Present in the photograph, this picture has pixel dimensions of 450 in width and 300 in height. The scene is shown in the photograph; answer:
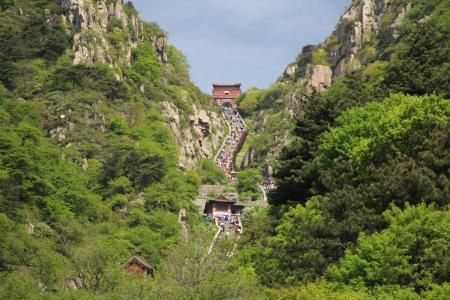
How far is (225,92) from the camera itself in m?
184

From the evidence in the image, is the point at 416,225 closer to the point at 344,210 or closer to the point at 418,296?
the point at 418,296

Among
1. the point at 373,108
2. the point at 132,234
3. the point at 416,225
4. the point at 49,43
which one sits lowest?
the point at 132,234

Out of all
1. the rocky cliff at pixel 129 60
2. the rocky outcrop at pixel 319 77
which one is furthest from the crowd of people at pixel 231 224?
the rocky outcrop at pixel 319 77

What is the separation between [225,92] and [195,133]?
210 ft

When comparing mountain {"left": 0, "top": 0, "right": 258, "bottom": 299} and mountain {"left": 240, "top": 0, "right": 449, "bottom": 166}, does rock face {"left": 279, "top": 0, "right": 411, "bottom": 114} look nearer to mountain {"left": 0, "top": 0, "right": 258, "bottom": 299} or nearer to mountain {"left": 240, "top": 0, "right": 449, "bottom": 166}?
mountain {"left": 240, "top": 0, "right": 449, "bottom": 166}

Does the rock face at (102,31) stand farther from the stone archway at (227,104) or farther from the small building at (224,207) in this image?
the stone archway at (227,104)

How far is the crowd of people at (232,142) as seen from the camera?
12550 cm

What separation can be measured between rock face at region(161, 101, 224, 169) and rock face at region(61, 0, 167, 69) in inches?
368

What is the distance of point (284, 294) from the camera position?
32.9 meters

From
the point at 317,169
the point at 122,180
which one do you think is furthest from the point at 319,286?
the point at 122,180

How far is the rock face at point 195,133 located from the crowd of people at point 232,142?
1397mm

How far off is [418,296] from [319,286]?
4.63 m

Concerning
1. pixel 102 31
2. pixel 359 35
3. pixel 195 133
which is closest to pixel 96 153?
pixel 102 31

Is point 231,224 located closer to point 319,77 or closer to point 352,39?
point 319,77
